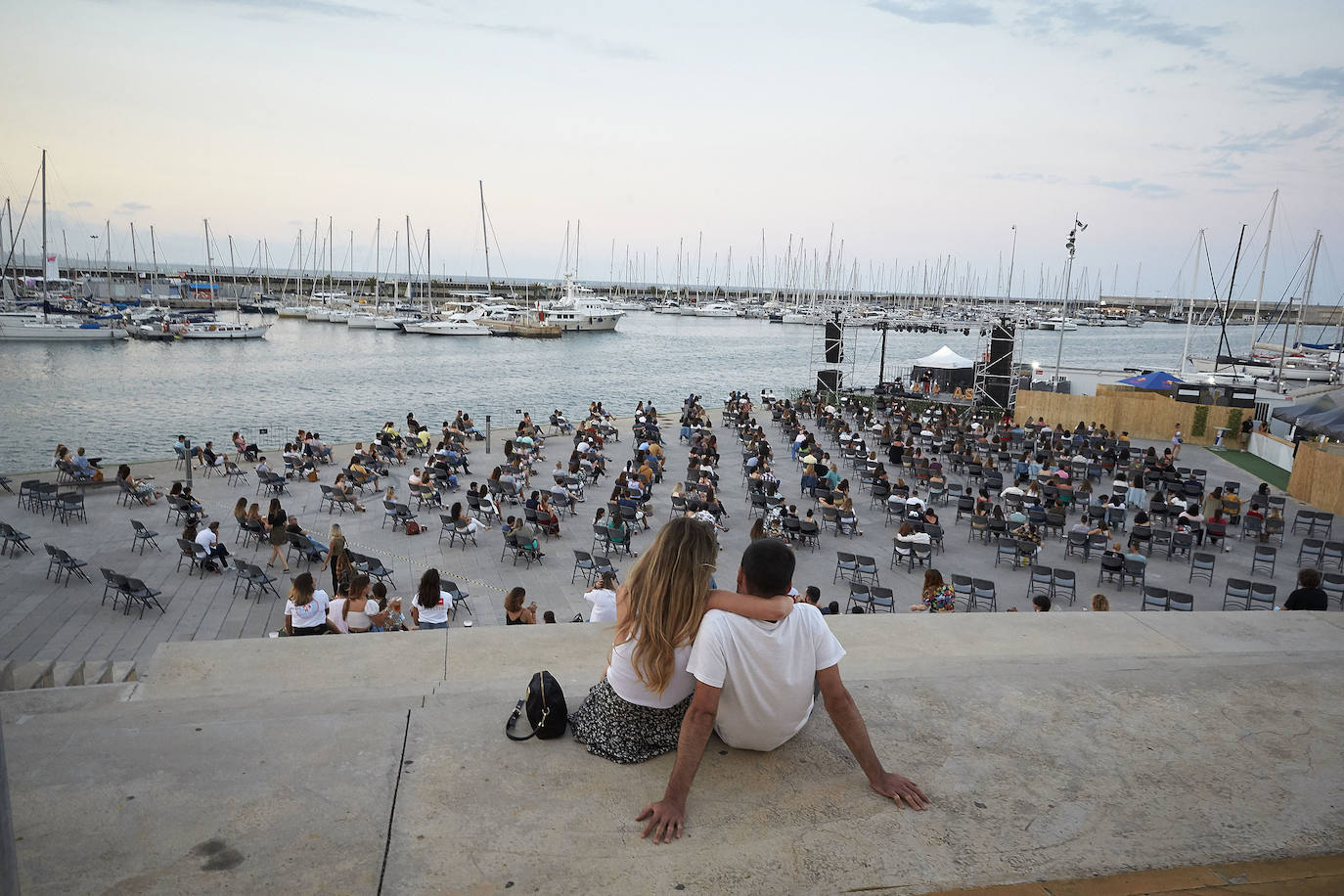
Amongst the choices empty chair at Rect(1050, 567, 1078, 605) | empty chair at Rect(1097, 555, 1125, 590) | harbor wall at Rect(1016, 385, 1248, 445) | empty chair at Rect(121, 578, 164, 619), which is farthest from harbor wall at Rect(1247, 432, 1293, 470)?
empty chair at Rect(121, 578, 164, 619)

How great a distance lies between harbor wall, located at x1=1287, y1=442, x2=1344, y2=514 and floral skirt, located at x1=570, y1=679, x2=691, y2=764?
19263 mm

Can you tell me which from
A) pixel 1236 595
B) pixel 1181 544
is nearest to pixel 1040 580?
pixel 1236 595

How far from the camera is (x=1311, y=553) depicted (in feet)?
43.8

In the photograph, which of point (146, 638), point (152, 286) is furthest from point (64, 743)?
point (152, 286)

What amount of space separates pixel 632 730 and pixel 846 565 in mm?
9486

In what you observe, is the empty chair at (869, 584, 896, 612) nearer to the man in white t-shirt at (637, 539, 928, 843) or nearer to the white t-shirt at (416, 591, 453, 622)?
the white t-shirt at (416, 591, 453, 622)

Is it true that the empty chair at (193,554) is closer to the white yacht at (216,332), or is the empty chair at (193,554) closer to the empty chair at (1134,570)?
the empty chair at (1134,570)

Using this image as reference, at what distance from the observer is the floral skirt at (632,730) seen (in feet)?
10.4

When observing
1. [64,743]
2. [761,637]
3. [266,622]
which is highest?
[761,637]

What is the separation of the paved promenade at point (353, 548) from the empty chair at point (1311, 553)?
18cm

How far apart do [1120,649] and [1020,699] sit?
4.27ft

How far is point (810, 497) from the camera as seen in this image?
16719 mm

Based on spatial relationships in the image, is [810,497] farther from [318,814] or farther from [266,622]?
[318,814]

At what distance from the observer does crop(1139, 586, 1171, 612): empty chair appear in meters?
9.80
